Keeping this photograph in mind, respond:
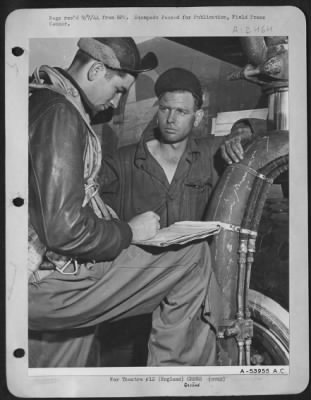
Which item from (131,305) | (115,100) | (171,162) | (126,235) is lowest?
(131,305)

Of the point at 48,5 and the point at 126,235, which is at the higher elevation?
the point at 48,5

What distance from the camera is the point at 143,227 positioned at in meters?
1.11

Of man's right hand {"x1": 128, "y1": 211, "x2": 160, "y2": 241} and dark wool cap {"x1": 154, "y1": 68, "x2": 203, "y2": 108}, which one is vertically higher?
dark wool cap {"x1": 154, "y1": 68, "x2": 203, "y2": 108}

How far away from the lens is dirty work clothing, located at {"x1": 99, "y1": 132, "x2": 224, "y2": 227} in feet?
3.67

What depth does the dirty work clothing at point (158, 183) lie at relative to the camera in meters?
1.12

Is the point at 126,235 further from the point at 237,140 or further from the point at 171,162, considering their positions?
the point at 237,140

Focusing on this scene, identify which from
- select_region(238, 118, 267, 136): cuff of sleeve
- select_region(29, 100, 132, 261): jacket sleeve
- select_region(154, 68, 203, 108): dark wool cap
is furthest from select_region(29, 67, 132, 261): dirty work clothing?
select_region(238, 118, 267, 136): cuff of sleeve

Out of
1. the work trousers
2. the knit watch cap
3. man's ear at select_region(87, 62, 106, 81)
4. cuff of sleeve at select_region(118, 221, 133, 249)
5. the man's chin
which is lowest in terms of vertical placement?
the work trousers

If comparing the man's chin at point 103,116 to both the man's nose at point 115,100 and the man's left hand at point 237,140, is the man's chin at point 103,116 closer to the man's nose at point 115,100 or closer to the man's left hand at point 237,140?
the man's nose at point 115,100

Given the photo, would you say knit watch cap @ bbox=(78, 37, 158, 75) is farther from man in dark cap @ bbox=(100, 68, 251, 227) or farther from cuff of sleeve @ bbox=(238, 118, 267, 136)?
cuff of sleeve @ bbox=(238, 118, 267, 136)

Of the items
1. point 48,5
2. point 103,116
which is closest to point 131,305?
point 103,116

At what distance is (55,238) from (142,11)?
16.3 inches

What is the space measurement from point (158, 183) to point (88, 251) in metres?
0.17

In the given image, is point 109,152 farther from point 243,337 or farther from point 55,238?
point 243,337
